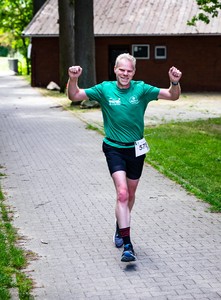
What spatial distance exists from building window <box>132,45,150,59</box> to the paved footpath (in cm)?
2271

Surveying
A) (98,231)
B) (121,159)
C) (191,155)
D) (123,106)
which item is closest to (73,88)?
(123,106)

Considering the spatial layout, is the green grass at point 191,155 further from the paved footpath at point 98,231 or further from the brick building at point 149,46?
the brick building at point 149,46

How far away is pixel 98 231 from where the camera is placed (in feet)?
27.8

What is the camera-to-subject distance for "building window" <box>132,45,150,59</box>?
37.5 metres

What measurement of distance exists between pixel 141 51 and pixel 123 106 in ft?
101

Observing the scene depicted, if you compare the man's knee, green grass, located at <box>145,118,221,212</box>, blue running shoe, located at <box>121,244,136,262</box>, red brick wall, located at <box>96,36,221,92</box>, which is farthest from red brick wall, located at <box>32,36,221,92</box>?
blue running shoe, located at <box>121,244,136,262</box>

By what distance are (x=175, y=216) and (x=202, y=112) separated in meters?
16.4

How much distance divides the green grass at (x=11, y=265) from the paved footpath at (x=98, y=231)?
0.11 meters

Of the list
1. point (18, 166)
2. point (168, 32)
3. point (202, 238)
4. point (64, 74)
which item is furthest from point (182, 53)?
point (202, 238)

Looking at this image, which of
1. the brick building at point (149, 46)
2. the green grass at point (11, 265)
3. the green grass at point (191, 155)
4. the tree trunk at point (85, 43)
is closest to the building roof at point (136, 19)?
the brick building at point (149, 46)

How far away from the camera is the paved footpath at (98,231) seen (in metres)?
6.47

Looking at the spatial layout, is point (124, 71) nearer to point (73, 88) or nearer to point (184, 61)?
point (73, 88)

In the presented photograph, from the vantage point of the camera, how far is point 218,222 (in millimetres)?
8953

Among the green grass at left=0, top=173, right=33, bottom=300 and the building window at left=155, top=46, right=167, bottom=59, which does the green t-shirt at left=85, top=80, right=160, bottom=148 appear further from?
the building window at left=155, top=46, right=167, bottom=59
